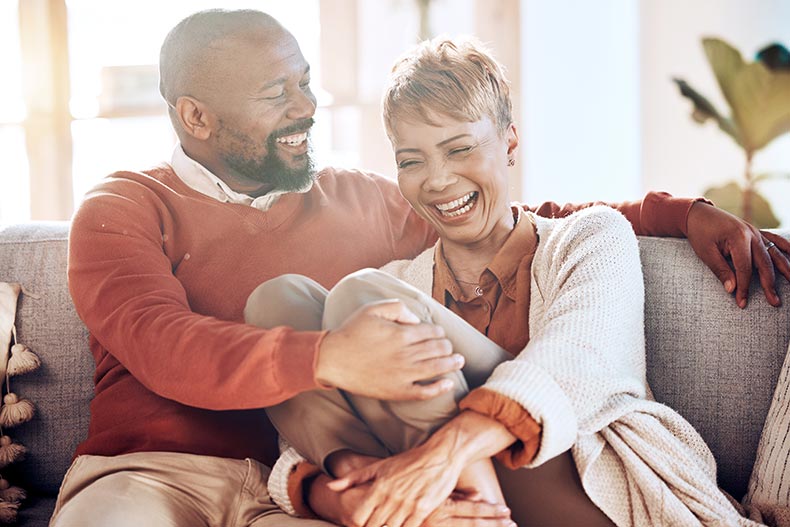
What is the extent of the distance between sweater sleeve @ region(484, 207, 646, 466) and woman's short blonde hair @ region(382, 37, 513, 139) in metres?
0.19

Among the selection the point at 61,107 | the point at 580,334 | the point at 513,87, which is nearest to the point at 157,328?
the point at 580,334

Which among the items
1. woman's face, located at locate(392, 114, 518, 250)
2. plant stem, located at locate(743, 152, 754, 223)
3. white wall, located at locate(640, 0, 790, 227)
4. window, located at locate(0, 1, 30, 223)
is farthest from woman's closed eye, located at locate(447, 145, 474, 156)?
window, located at locate(0, 1, 30, 223)

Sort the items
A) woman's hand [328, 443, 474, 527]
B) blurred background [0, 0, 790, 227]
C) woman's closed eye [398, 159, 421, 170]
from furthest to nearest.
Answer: blurred background [0, 0, 790, 227]
woman's closed eye [398, 159, 421, 170]
woman's hand [328, 443, 474, 527]

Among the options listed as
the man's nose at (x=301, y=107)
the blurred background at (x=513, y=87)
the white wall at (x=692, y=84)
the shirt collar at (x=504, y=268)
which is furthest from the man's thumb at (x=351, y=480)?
the white wall at (x=692, y=84)

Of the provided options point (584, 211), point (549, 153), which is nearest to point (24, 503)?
point (584, 211)

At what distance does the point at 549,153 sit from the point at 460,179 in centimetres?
184

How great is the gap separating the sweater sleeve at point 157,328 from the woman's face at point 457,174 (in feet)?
0.92

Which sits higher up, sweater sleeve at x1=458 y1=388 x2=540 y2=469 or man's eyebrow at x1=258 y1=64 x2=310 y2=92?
man's eyebrow at x1=258 y1=64 x2=310 y2=92

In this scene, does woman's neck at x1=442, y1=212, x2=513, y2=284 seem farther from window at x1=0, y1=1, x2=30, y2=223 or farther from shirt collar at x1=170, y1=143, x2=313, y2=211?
window at x1=0, y1=1, x2=30, y2=223

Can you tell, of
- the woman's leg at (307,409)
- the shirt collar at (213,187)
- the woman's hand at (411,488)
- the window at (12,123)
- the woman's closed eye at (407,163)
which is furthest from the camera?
the window at (12,123)

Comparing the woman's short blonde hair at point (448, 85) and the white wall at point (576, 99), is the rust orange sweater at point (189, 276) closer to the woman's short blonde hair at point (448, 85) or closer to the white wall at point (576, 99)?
the woman's short blonde hair at point (448, 85)

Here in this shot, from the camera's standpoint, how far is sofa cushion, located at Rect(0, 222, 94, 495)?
138 cm

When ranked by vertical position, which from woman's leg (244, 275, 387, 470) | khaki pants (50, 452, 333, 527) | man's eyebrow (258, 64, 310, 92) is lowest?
khaki pants (50, 452, 333, 527)

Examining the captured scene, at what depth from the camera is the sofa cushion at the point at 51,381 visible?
138 cm
